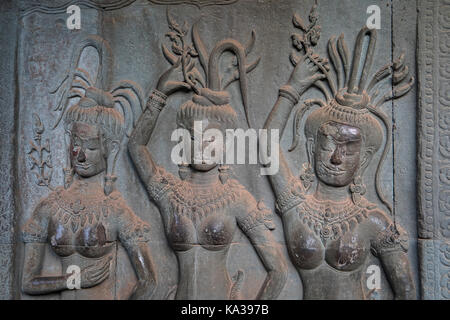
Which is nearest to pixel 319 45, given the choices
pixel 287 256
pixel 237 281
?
pixel 287 256

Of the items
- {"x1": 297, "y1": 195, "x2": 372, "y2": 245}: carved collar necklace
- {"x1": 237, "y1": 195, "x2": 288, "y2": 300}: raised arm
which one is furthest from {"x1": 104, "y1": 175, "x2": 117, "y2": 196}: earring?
{"x1": 297, "y1": 195, "x2": 372, "y2": 245}: carved collar necklace

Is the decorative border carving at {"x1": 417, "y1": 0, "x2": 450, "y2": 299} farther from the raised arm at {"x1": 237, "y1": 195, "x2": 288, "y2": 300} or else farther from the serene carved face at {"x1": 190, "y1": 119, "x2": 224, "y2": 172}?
the serene carved face at {"x1": 190, "y1": 119, "x2": 224, "y2": 172}

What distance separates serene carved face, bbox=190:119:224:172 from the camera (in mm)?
3750

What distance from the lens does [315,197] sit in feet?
12.3

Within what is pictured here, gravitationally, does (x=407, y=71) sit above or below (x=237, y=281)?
above

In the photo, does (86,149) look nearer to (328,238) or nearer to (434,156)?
(328,238)

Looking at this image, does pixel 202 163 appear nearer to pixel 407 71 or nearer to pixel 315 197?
pixel 315 197

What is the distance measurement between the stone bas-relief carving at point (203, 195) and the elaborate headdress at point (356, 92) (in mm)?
510

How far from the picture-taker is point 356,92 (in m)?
3.72

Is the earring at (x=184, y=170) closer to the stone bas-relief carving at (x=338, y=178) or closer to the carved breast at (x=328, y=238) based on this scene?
the stone bas-relief carving at (x=338, y=178)

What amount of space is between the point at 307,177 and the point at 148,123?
4.08 ft

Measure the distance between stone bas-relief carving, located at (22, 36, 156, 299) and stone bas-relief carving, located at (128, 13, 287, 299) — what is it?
23 cm

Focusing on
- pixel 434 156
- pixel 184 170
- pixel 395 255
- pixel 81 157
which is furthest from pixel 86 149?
pixel 434 156
